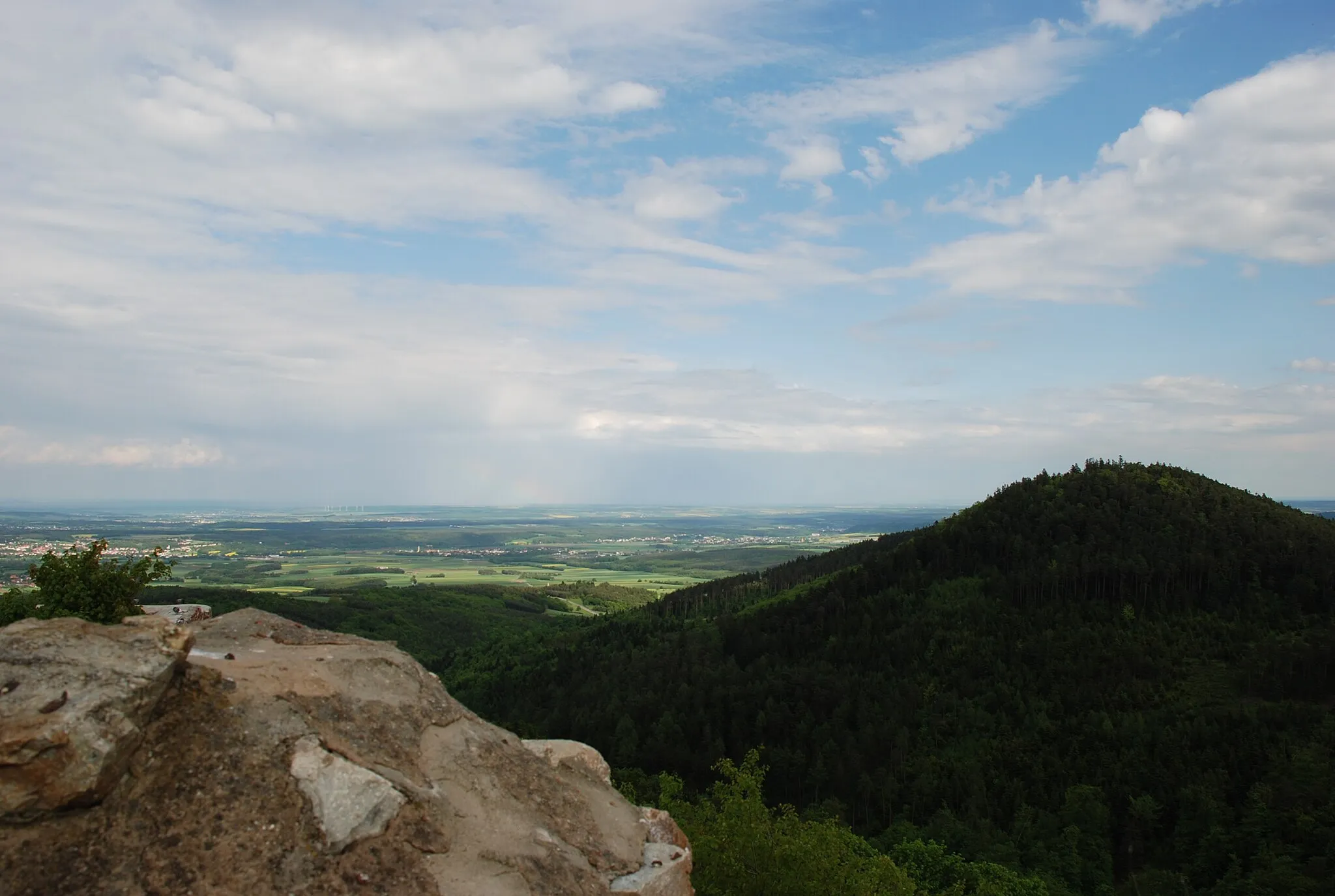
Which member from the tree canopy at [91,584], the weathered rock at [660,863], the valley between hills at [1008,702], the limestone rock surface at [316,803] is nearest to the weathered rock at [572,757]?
the weathered rock at [660,863]

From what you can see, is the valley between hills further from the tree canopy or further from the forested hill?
the tree canopy

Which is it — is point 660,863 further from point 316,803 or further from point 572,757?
point 316,803

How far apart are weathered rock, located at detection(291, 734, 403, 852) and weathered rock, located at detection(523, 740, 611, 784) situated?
9.16 meters

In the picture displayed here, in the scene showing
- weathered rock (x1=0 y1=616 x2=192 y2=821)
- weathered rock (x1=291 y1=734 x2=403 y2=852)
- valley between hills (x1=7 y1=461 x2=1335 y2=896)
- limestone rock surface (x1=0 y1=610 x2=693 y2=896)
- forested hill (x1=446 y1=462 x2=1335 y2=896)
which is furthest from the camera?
forested hill (x1=446 y1=462 x2=1335 y2=896)

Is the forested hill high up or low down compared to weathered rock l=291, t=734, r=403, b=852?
down

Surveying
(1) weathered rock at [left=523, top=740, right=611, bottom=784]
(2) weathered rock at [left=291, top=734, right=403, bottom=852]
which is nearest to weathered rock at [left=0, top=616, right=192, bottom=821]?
(2) weathered rock at [left=291, top=734, right=403, bottom=852]

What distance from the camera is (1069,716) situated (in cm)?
9606

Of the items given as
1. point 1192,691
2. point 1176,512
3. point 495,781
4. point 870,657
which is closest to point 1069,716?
point 1192,691

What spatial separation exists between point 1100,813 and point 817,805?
29408mm

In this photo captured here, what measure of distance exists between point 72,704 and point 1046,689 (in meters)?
111

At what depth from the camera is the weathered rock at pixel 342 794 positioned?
18109 mm

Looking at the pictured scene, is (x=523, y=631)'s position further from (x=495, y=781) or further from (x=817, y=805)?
(x=495, y=781)

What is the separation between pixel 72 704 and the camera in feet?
54.1

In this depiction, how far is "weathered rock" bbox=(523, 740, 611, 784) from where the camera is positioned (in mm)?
28906
